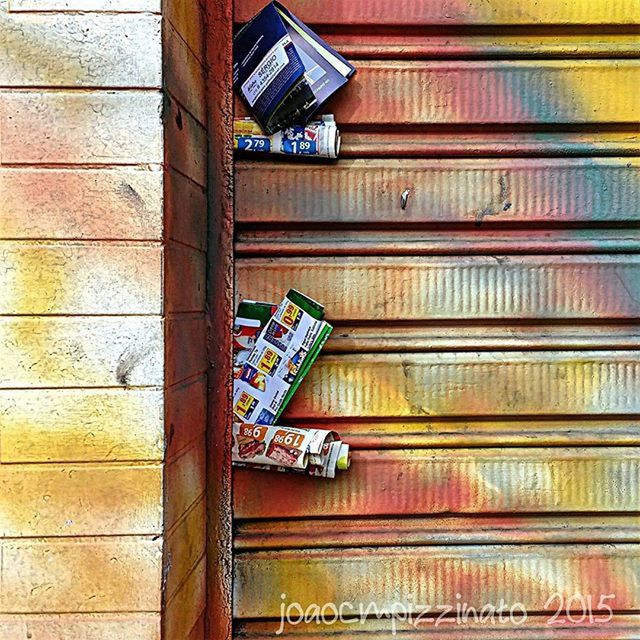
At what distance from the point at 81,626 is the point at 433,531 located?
3.84ft

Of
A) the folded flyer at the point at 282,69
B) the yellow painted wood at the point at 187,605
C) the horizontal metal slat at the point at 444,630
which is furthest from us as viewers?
the horizontal metal slat at the point at 444,630

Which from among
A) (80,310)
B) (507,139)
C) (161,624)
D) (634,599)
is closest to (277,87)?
(507,139)

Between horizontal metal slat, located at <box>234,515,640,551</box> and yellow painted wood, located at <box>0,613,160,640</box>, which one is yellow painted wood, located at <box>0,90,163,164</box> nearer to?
yellow painted wood, located at <box>0,613,160,640</box>

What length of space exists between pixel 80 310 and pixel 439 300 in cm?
119

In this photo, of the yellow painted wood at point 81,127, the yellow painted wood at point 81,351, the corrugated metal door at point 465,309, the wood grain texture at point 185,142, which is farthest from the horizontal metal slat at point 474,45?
the yellow painted wood at point 81,351

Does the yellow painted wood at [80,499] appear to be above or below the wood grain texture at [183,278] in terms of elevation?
below

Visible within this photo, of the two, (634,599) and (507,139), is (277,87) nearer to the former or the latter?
(507,139)

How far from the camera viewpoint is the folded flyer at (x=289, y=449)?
81.3 inches

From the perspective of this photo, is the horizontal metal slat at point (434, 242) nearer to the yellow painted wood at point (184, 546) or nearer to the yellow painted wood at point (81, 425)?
the yellow painted wood at point (81, 425)

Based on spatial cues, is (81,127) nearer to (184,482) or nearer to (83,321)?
(83,321)

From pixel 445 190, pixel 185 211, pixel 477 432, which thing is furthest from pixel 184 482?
pixel 445 190

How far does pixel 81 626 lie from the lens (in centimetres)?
162

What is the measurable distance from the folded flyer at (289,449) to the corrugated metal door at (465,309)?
70mm

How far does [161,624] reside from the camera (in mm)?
1630
